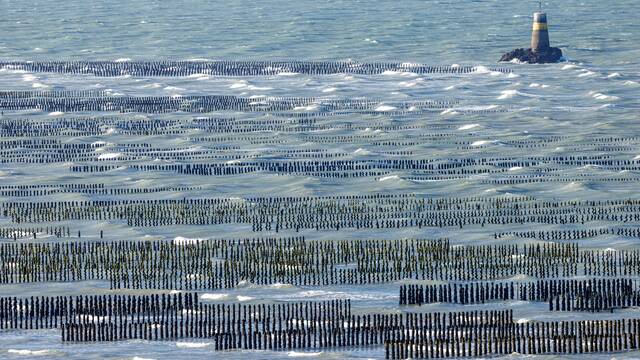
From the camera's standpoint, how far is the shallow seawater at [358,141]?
2309 inches

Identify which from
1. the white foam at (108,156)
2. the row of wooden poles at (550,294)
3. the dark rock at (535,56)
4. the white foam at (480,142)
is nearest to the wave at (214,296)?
the row of wooden poles at (550,294)

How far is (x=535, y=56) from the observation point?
149 meters

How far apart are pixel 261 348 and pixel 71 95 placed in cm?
7484

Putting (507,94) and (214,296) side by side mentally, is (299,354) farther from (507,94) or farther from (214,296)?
(507,94)

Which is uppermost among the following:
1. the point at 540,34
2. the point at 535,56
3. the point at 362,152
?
the point at 362,152

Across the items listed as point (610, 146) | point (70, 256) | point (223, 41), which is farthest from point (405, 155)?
point (223, 41)

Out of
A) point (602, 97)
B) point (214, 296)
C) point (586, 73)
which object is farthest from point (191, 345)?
point (586, 73)

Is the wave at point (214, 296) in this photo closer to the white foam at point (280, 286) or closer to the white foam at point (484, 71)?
the white foam at point (280, 286)

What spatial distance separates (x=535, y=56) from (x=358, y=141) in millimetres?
55183

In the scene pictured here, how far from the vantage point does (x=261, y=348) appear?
50500mm

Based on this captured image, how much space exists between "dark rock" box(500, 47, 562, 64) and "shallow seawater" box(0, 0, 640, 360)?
1389mm

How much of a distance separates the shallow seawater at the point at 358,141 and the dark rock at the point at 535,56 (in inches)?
54.7

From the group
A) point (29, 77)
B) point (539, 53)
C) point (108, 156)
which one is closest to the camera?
point (108, 156)

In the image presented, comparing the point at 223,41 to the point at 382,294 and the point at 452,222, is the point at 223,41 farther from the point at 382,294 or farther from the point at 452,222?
the point at 382,294
